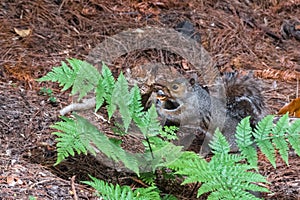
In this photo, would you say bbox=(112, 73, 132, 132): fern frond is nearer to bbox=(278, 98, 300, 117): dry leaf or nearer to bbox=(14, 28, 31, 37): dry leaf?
bbox=(278, 98, 300, 117): dry leaf

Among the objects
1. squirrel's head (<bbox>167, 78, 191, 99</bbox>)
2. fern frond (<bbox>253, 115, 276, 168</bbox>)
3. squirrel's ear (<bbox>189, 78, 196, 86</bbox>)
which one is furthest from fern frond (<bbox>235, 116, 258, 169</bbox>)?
squirrel's ear (<bbox>189, 78, 196, 86</bbox>)

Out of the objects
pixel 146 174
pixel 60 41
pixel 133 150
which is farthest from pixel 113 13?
pixel 146 174

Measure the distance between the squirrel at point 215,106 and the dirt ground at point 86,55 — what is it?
448 millimetres

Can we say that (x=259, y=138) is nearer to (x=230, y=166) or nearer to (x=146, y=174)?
(x=230, y=166)

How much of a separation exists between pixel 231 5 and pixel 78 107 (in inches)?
99.0

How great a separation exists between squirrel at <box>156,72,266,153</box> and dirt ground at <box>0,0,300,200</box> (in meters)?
0.45

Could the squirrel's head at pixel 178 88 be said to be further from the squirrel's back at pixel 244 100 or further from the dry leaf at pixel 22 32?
the dry leaf at pixel 22 32

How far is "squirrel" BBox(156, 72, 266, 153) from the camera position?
3377 millimetres

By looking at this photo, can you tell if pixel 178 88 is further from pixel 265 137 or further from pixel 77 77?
pixel 77 77

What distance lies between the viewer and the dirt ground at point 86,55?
2605mm

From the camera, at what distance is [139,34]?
4402 mm

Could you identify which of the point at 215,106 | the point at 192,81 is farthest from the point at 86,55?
the point at 215,106

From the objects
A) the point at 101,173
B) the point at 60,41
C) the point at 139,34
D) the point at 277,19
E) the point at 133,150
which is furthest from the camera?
the point at 277,19

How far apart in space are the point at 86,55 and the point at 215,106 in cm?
125
